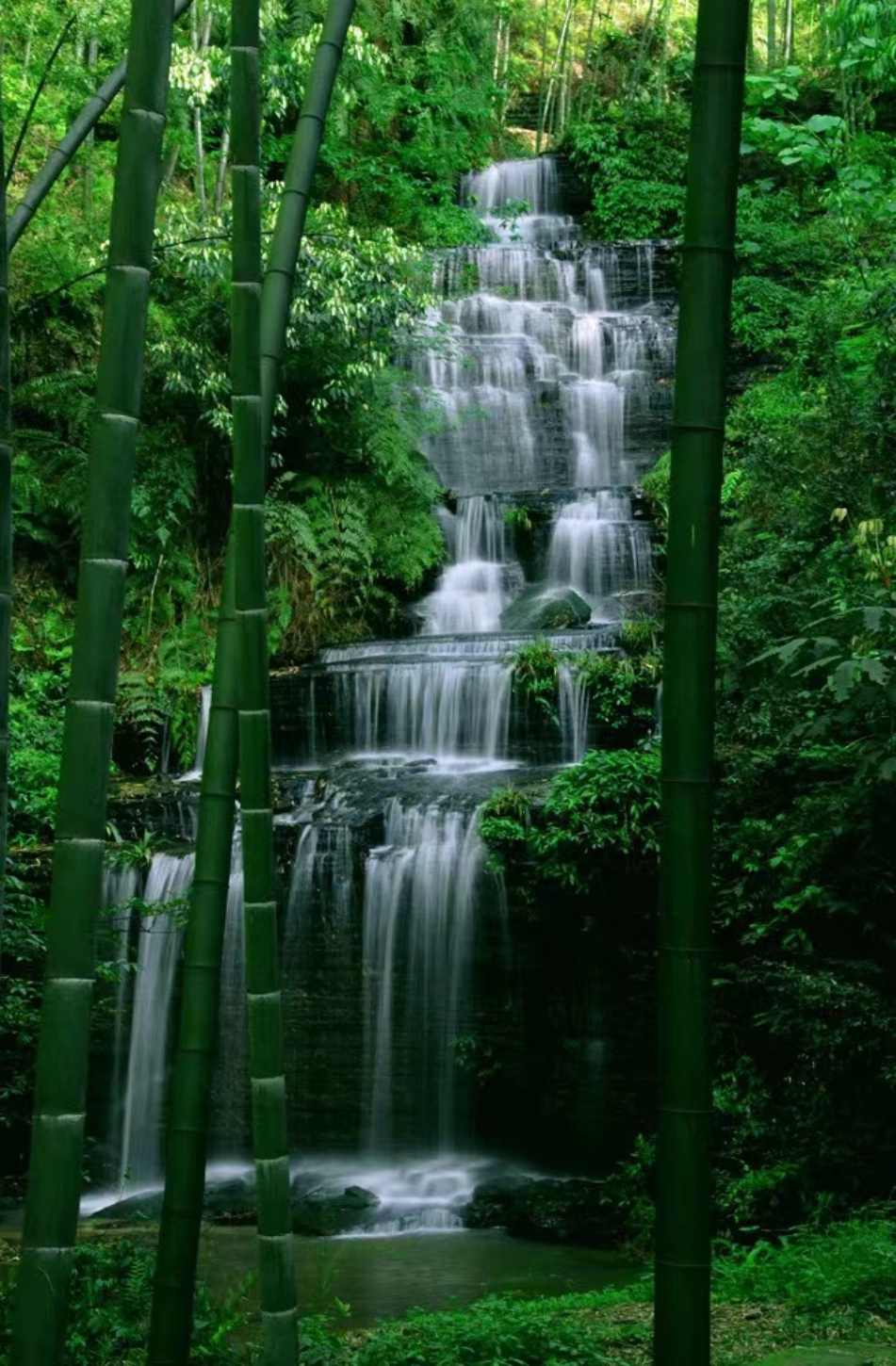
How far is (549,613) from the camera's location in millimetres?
11859

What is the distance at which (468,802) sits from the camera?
8.96 m

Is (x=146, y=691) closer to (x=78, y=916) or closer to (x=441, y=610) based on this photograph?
(x=441, y=610)

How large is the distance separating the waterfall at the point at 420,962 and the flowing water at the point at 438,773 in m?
0.01

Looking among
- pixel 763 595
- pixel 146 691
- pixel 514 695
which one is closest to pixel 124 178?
pixel 763 595

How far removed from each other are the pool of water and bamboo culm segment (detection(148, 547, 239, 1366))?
9.18 feet

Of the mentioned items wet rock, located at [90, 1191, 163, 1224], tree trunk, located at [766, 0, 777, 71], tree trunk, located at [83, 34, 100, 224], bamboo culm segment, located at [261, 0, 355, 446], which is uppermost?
tree trunk, located at [766, 0, 777, 71]

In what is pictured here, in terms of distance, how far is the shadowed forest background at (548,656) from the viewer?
6.00 m

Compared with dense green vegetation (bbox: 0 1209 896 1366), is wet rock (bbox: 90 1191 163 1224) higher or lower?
lower

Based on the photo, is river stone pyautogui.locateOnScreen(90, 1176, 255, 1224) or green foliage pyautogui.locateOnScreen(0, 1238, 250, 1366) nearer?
green foliage pyautogui.locateOnScreen(0, 1238, 250, 1366)

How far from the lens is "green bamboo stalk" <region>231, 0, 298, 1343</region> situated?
279 centimetres

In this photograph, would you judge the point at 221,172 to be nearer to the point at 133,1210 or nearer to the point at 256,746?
the point at 133,1210

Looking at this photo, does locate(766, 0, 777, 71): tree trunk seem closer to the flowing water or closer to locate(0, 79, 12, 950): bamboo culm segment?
the flowing water

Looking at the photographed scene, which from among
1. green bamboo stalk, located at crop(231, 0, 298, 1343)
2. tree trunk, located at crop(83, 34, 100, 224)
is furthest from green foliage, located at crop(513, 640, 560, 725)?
green bamboo stalk, located at crop(231, 0, 298, 1343)

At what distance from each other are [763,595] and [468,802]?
2.18 meters
